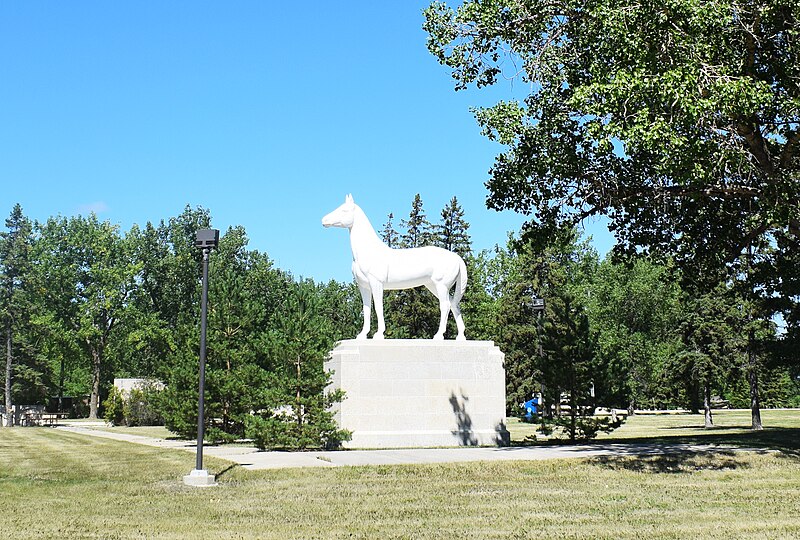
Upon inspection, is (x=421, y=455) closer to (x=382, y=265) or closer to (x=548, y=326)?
(x=382, y=265)

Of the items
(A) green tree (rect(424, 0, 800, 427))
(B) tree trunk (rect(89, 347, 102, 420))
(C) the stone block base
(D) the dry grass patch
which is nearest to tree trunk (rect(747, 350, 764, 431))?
(A) green tree (rect(424, 0, 800, 427))

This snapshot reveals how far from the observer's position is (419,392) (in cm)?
2072

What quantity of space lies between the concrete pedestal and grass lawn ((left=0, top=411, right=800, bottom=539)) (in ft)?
15.5

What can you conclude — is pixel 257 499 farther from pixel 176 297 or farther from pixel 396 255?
pixel 176 297

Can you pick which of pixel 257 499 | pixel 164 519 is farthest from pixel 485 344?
pixel 164 519

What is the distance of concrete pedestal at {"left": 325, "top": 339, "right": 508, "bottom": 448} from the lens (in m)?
Answer: 20.3

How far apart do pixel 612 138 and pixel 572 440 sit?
30.2 ft

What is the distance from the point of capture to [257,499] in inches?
468

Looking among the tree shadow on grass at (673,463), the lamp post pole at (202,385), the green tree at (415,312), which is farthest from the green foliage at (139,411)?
the tree shadow on grass at (673,463)

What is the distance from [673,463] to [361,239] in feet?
30.8

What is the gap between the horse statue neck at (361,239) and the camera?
21047 mm

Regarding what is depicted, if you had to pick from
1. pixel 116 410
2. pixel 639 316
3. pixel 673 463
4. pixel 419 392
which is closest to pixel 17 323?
pixel 116 410

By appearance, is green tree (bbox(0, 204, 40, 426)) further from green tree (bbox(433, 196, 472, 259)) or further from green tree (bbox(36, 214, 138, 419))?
green tree (bbox(433, 196, 472, 259))

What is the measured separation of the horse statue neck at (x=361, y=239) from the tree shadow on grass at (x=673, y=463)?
8.25 meters
